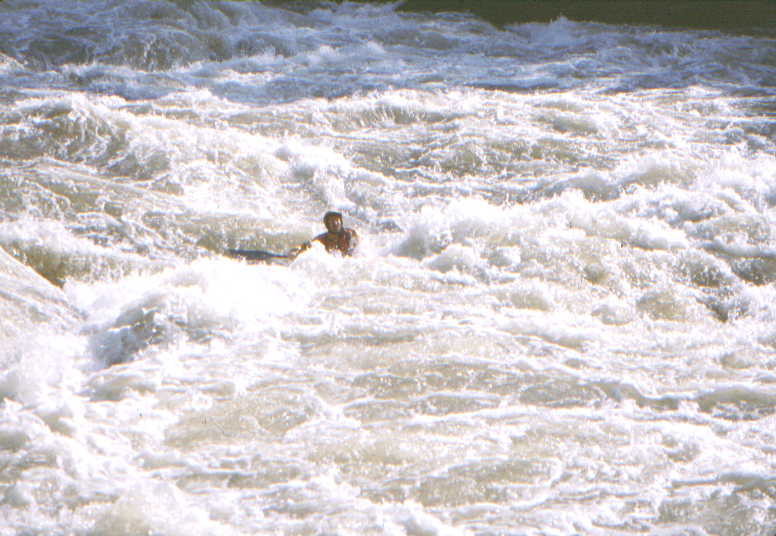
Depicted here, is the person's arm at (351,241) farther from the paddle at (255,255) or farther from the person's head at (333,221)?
the paddle at (255,255)

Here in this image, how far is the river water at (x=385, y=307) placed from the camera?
3.59m

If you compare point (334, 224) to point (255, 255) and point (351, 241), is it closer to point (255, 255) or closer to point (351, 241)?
point (351, 241)

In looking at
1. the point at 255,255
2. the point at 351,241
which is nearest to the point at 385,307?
the point at 351,241

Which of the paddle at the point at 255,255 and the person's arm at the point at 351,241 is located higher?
the person's arm at the point at 351,241

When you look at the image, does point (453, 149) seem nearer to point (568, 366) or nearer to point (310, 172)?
point (310, 172)

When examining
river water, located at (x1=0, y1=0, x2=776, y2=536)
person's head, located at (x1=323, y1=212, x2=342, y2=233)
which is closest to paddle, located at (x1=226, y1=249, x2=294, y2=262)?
river water, located at (x1=0, y1=0, x2=776, y2=536)

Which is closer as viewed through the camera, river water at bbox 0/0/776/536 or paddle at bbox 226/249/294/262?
river water at bbox 0/0/776/536

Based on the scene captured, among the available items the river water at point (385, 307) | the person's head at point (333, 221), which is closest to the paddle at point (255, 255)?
the river water at point (385, 307)

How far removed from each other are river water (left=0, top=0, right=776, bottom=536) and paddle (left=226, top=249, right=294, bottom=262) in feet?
0.34

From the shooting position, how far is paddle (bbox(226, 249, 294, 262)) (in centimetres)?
605

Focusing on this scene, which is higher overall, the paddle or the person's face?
the person's face

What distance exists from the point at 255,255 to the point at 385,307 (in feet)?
4.01

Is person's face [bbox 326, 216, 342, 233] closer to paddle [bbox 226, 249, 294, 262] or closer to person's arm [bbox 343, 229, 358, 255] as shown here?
person's arm [bbox 343, 229, 358, 255]

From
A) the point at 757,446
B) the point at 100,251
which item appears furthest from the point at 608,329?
the point at 100,251
